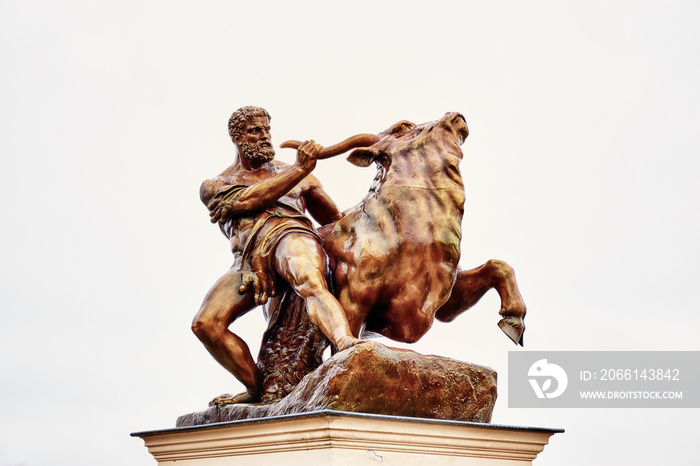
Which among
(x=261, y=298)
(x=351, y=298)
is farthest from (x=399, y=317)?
(x=261, y=298)

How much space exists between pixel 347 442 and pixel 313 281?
70cm

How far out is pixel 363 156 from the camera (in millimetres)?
4309

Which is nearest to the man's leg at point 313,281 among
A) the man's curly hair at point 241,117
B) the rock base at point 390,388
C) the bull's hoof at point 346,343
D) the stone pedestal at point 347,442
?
the bull's hoof at point 346,343

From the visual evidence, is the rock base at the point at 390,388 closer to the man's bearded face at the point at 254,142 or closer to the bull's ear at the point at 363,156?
the bull's ear at the point at 363,156

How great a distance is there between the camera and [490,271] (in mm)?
4395

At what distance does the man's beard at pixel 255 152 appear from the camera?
14.8 ft

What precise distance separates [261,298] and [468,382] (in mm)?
839

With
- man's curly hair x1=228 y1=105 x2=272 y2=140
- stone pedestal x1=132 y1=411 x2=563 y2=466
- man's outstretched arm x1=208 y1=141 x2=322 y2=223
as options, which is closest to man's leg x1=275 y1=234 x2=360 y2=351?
man's outstretched arm x1=208 y1=141 x2=322 y2=223

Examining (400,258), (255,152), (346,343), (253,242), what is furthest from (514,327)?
(255,152)

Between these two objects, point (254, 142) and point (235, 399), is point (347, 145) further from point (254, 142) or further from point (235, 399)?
point (235, 399)

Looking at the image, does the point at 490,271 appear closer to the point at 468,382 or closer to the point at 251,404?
the point at 468,382

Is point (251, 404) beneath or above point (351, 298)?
beneath

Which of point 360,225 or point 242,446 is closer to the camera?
point 242,446

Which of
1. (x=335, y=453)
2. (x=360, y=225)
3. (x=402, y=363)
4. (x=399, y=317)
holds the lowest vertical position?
(x=335, y=453)
